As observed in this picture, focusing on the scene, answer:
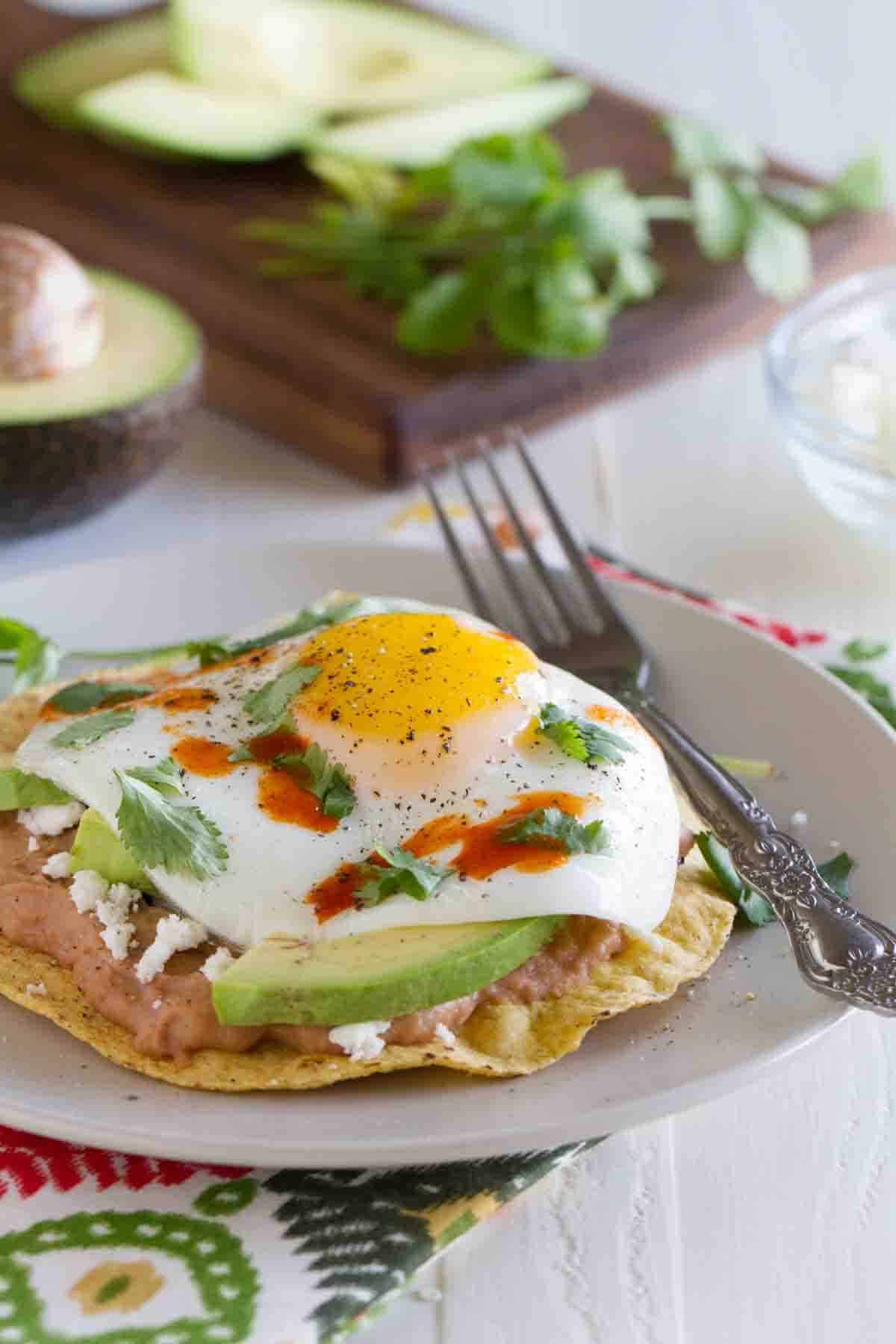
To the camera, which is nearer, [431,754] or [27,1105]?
[27,1105]

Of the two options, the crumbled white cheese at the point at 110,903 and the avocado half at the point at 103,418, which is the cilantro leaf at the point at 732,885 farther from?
the avocado half at the point at 103,418

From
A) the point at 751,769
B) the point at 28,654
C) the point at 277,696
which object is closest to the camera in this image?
the point at 277,696

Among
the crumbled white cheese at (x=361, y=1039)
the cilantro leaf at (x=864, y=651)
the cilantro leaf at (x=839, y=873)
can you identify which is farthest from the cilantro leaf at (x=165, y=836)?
the cilantro leaf at (x=864, y=651)

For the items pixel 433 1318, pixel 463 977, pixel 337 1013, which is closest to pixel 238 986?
pixel 337 1013

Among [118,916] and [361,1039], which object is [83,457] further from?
[361,1039]

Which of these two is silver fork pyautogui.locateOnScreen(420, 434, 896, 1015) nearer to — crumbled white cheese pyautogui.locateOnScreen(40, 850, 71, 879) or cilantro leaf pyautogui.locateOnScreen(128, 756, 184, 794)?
cilantro leaf pyautogui.locateOnScreen(128, 756, 184, 794)

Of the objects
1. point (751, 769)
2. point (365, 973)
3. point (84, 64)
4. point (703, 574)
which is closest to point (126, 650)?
point (751, 769)

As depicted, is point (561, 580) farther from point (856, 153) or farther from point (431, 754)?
point (856, 153)
